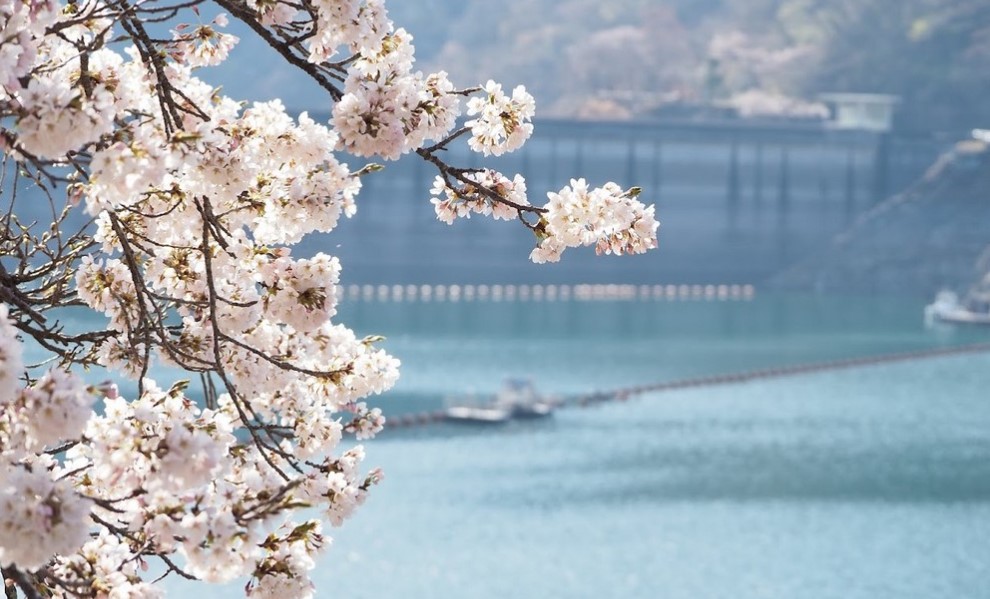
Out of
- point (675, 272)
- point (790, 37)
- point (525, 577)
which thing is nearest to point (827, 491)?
point (525, 577)

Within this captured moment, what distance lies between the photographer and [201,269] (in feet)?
14.5

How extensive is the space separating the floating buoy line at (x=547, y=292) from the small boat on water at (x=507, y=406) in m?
25.9

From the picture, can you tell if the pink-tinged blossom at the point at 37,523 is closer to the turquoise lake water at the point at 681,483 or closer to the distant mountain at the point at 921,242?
the turquoise lake water at the point at 681,483

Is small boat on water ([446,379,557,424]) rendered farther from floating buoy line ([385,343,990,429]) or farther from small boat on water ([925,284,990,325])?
small boat on water ([925,284,990,325])

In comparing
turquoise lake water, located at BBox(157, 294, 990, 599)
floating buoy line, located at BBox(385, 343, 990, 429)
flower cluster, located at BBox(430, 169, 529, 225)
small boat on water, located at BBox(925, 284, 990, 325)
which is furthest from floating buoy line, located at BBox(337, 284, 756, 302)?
flower cluster, located at BBox(430, 169, 529, 225)

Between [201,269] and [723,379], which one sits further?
[723,379]

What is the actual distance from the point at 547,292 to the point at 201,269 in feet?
199

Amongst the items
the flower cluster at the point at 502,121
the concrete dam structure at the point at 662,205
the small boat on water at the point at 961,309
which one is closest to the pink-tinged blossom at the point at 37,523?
the flower cluster at the point at 502,121

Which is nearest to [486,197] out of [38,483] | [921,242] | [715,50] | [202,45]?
[202,45]

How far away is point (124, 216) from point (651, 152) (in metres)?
64.9

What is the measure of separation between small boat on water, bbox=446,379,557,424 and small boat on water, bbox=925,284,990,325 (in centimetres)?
2500

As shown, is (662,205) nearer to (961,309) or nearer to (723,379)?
(961,309)

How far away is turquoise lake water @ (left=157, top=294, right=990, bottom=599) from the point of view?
77.1 ft

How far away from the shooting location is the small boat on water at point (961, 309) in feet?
192
